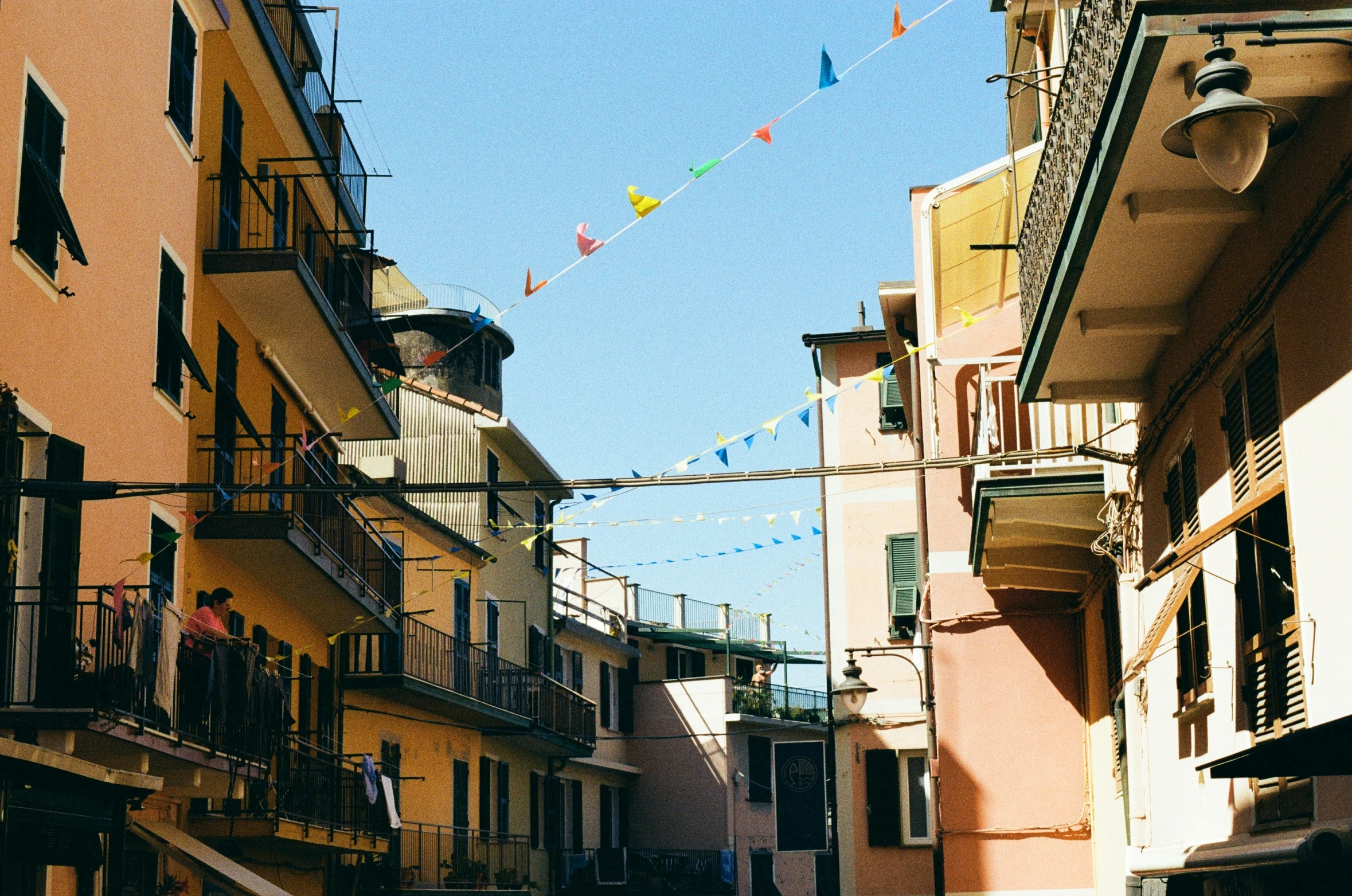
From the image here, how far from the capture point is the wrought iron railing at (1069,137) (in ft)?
26.5

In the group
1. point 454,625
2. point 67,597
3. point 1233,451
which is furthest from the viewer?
point 454,625

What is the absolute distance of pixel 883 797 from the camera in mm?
23094

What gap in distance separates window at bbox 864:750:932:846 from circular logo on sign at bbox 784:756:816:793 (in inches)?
746

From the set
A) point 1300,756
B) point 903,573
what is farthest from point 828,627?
point 1300,756

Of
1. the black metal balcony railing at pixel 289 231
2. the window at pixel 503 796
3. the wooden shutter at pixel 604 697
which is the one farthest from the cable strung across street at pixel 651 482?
the wooden shutter at pixel 604 697

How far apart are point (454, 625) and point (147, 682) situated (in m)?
16.8

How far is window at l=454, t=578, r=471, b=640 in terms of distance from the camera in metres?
29.6

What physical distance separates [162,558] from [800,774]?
28982 mm

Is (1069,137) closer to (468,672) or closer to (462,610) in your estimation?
(468,672)

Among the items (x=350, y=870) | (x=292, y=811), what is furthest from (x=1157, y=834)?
(x=350, y=870)

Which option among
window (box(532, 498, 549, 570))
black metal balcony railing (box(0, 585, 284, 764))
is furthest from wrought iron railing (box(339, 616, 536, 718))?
black metal balcony railing (box(0, 585, 284, 764))

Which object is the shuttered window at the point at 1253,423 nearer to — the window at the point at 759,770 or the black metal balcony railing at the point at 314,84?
the black metal balcony railing at the point at 314,84

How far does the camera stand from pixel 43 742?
11453mm

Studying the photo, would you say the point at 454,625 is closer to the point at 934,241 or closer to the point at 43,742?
the point at 934,241
